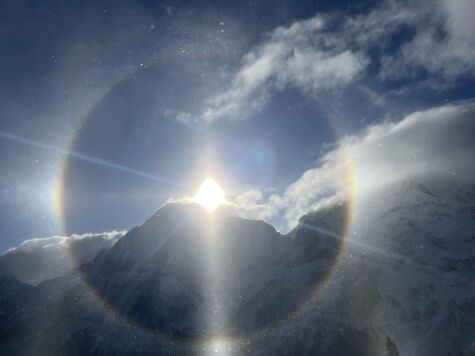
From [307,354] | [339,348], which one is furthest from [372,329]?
[307,354]

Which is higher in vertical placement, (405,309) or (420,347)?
(405,309)

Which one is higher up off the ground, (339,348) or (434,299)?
(434,299)

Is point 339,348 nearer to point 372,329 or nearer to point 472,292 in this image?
point 372,329

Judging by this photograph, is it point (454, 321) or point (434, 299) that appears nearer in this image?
point (454, 321)

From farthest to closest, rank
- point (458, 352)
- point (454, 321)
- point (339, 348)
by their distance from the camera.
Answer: point (339, 348) → point (454, 321) → point (458, 352)

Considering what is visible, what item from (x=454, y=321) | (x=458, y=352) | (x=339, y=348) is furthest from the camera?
(x=339, y=348)

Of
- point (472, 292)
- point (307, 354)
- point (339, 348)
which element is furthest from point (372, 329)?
point (472, 292)

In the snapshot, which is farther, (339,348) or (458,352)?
(339,348)

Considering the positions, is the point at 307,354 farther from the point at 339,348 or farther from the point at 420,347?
the point at 420,347
